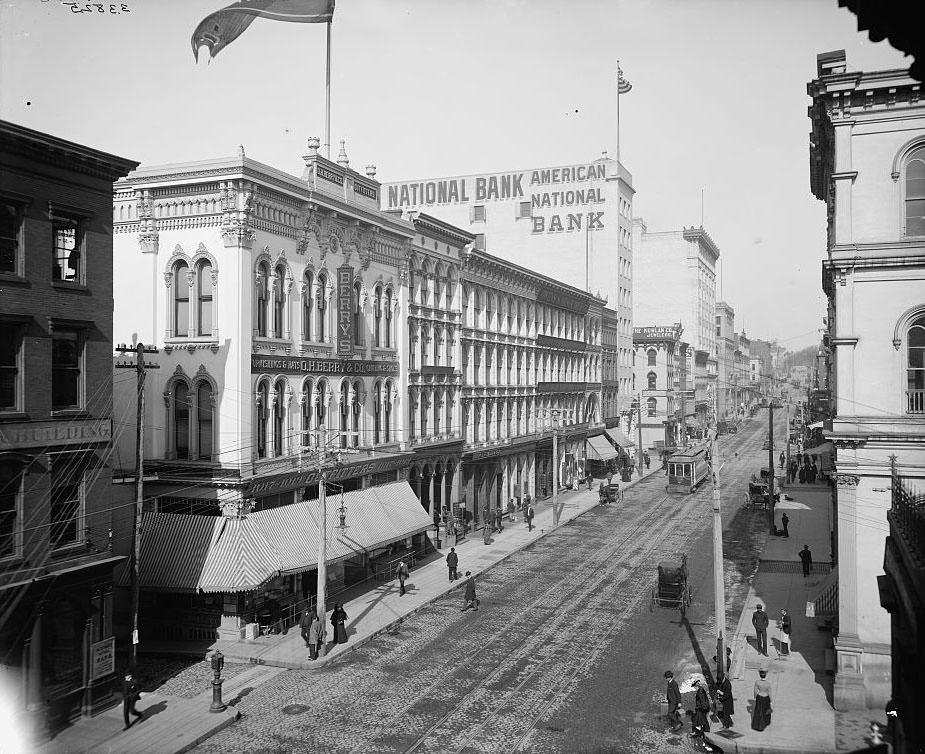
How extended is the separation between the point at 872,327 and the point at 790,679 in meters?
10.2

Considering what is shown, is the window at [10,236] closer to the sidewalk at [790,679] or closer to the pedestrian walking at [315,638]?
the pedestrian walking at [315,638]

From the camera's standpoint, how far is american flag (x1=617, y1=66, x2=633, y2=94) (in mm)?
75688

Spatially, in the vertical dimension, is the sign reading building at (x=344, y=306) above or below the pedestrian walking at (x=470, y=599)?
above

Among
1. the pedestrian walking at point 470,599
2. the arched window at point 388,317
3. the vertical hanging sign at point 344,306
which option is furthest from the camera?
the arched window at point 388,317

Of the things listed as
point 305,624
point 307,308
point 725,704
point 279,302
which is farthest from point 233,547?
point 725,704

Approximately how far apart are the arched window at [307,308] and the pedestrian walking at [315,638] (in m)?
11.7

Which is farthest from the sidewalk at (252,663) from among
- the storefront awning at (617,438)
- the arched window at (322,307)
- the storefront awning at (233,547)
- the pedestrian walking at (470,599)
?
the storefront awning at (617,438)

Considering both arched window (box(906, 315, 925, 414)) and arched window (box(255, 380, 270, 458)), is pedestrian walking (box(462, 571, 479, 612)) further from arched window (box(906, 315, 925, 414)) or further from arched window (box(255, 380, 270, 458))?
arched window (box(906, 315, 925, 414))

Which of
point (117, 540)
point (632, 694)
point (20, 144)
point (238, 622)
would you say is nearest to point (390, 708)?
point (632, 694)

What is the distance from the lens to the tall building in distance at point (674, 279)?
382 ft

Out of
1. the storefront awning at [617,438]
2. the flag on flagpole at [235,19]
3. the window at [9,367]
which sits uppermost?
the flag on flagpole at [235,19]

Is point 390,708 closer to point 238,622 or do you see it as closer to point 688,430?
point 238,622

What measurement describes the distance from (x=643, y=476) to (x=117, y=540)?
5871 cm

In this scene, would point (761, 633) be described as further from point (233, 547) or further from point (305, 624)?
point (233, 547)
